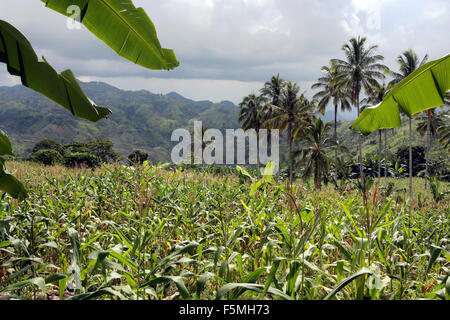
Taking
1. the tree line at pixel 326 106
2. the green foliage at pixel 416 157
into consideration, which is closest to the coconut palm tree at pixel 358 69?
the tree line at pixel 326 106

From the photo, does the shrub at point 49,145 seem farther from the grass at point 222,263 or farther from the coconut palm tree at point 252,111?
the grass at point 222,263

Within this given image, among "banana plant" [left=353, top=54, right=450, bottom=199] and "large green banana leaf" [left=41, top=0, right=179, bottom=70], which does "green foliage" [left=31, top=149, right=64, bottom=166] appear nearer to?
"large green banana leaf" [left=41, top=0, right=179, bottom=70]

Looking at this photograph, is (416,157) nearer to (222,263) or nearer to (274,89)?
(274,89)

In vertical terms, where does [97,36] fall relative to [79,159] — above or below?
above

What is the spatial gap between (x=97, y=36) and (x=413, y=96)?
11.9 feet

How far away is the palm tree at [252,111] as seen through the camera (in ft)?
160

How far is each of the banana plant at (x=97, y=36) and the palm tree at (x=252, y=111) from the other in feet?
148

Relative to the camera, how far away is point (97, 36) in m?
3.18

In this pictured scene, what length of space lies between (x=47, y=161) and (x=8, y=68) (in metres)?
35.9

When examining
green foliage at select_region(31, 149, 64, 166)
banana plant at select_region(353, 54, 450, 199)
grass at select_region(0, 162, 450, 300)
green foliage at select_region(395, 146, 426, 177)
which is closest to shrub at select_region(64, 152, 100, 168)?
green foliage at select_region(31, 149, 64, 166)

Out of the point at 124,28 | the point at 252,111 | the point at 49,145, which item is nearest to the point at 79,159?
the point at 49,145
